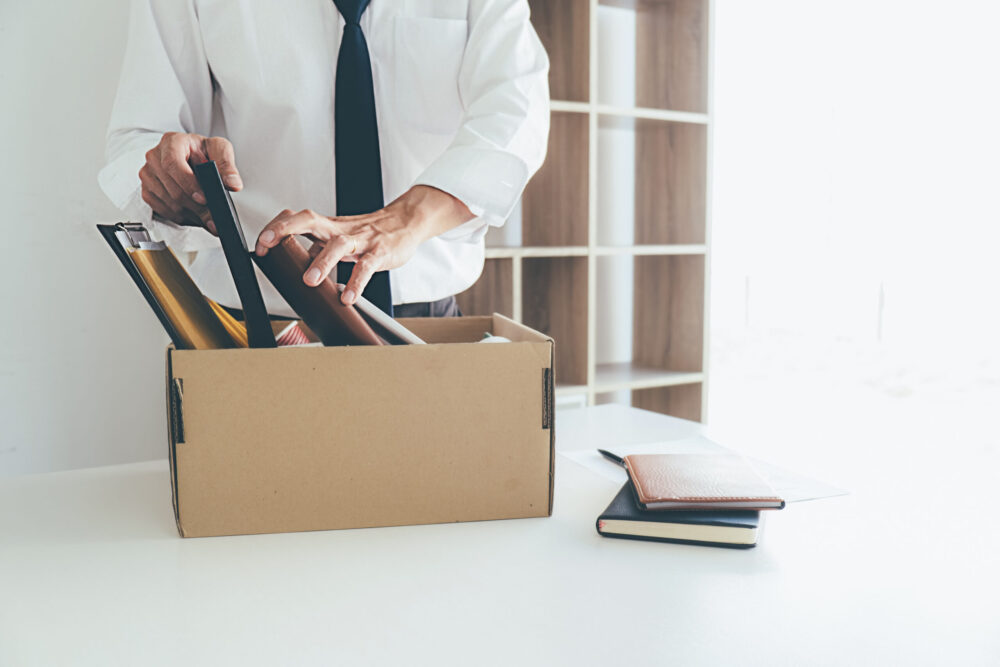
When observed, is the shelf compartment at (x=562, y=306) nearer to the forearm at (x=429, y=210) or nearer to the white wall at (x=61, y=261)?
the white wall at (x=61, y=261)

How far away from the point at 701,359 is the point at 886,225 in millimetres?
1261

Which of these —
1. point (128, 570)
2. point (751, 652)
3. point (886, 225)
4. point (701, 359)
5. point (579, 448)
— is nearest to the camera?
point (751, 652)

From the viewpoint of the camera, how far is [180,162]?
34.9 inches

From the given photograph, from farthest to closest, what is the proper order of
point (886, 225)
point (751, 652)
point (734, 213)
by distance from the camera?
1. point (734, 213)
2. point (886, 225)
3. point (751, 652)

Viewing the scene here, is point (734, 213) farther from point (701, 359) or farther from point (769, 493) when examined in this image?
point (769, 493)

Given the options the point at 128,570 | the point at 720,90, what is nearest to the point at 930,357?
the point at 720,90

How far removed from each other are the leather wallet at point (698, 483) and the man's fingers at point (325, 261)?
1.27ft

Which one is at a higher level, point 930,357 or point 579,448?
point 579,448

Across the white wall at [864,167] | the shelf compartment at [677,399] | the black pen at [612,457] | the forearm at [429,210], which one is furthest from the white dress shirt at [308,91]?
the white wall at [864,167]

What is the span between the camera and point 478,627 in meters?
0.61

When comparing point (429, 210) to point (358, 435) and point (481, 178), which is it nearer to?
point (481, 178)

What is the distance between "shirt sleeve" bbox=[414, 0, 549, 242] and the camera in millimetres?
1096

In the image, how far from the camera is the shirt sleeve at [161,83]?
50.4 inches

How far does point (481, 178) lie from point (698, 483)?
0.53m
